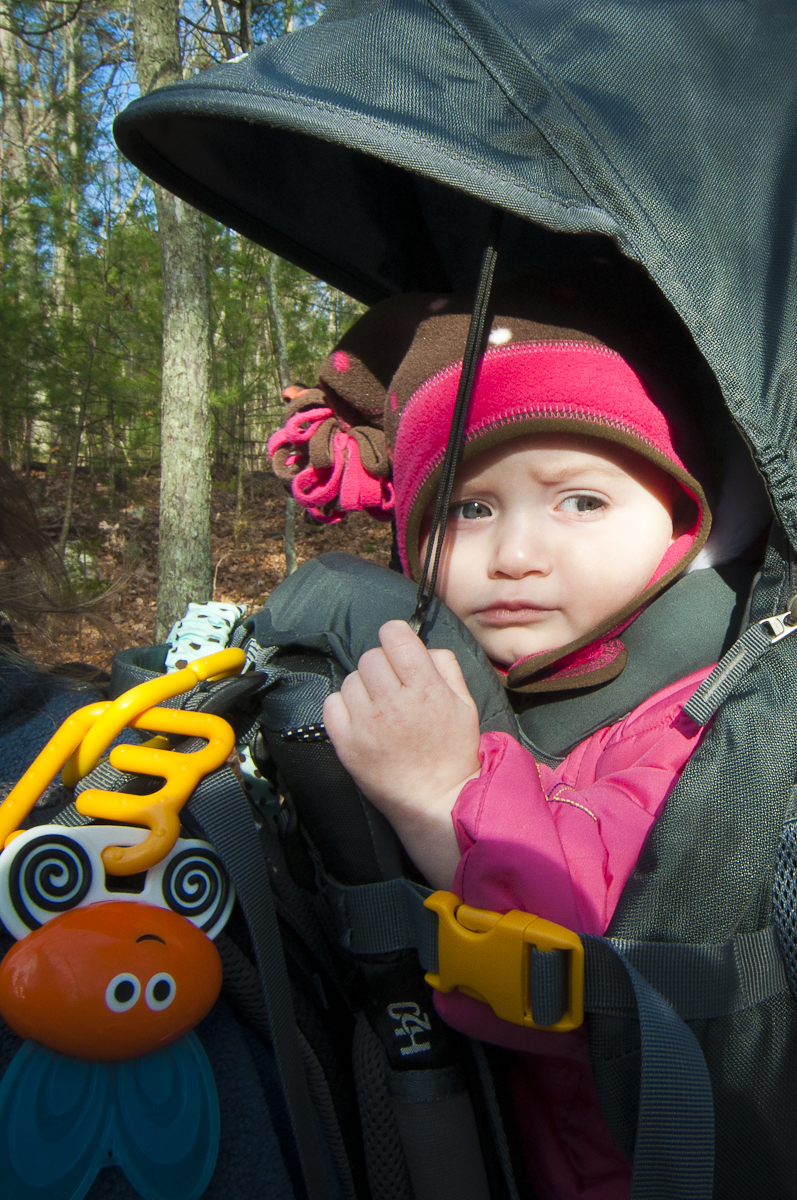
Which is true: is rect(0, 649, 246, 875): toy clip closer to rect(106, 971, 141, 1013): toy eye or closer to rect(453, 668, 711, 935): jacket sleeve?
rect(106, 971, 141, 1013): toy eye

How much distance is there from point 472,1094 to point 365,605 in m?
0.84

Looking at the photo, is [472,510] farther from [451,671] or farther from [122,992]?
[122,992]

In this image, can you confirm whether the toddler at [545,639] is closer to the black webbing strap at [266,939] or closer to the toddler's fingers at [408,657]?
the toddler's fingers at [408,657]

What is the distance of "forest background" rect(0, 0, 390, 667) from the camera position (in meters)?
6.66

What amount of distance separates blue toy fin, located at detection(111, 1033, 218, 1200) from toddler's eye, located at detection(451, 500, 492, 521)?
1170mm

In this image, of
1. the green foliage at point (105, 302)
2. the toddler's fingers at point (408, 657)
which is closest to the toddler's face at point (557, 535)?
the toddler's fingers at point (408, 657)

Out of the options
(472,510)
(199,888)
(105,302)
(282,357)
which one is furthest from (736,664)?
(105,302)

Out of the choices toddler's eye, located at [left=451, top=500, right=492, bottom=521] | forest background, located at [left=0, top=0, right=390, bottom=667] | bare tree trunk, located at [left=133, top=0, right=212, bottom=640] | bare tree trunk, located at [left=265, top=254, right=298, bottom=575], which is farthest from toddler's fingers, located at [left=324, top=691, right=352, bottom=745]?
bare tree trunk, located at [left=265, top=254, right=298, bottom=575]

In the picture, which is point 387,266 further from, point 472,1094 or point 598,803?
point 472,1094

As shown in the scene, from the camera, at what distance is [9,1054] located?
0.79 meters

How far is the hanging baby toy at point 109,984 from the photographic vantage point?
0.77 m

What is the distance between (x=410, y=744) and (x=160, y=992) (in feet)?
1.71

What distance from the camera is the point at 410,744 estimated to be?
121 centimetres

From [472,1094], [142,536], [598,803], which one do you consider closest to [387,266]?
[598,803]
